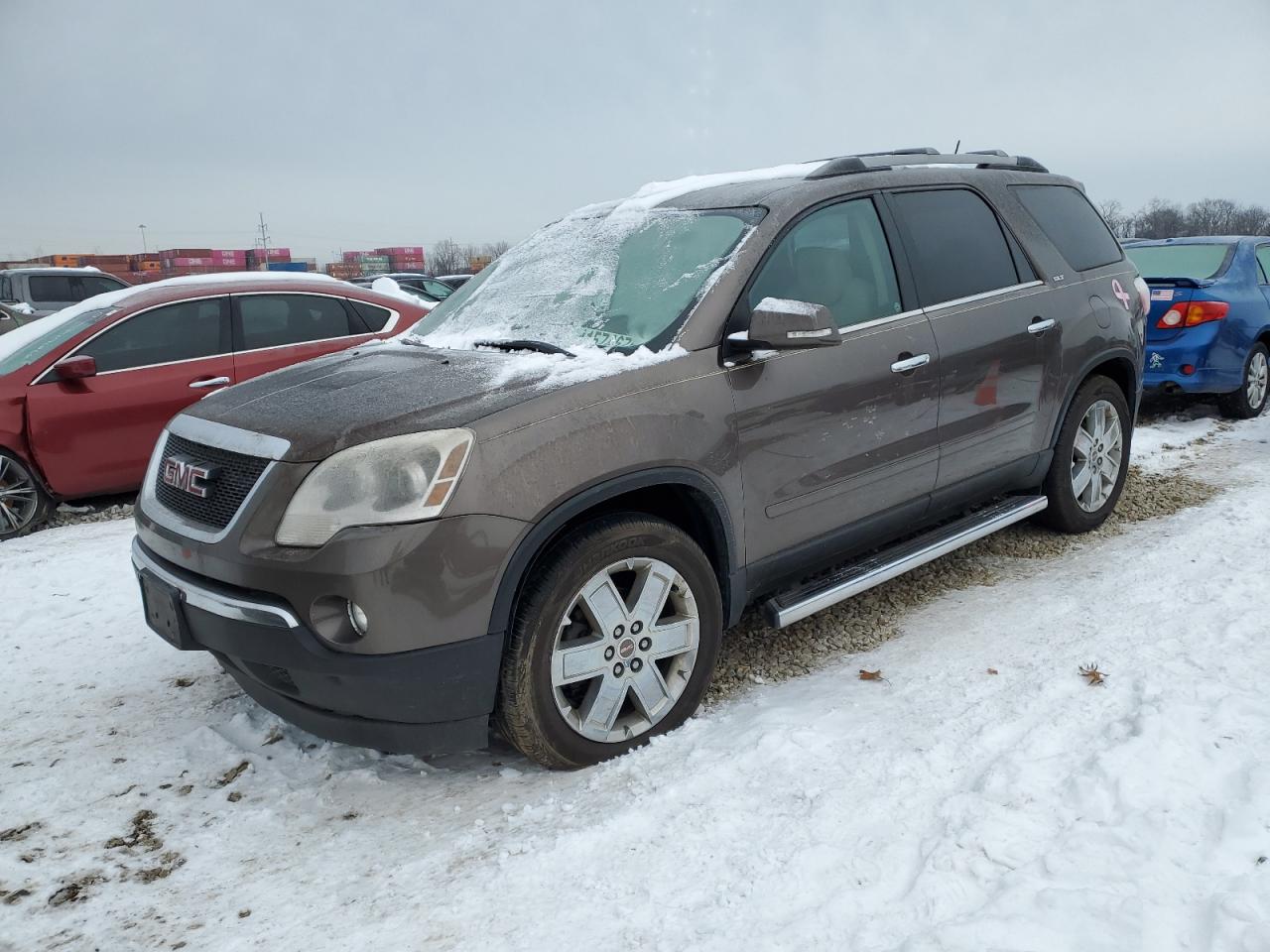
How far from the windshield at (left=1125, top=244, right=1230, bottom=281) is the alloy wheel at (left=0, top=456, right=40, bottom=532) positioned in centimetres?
875

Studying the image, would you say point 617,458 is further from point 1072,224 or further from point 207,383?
point 207,383

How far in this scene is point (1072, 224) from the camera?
4738mm

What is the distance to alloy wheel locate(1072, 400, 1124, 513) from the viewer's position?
4691 mm

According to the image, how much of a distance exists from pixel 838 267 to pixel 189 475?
241cm

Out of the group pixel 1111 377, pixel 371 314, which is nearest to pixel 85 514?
pixel 371 314

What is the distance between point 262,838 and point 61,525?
175 inches

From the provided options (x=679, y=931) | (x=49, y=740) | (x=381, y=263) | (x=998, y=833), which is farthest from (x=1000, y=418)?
(x=381, y=263)

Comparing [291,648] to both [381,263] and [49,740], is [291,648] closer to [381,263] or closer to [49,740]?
[49,740]

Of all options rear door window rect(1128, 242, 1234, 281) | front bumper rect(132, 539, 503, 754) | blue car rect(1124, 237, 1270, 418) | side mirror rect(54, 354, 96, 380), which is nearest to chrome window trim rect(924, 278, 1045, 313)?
front bumper rect(132, 539, 503, 754)

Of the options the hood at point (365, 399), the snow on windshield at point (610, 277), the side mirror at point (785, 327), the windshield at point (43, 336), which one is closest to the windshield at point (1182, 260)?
the snow on windshield at point (610, 277)

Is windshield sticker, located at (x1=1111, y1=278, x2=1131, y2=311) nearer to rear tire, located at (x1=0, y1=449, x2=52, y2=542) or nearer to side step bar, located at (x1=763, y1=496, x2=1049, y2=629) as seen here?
side step bar, located at (x1=763, y1=496, x2=1049, y2=629)

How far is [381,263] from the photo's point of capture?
117m

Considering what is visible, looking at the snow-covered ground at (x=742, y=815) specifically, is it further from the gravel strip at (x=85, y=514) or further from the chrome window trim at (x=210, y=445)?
the gravel strip at (x=85, y=514)

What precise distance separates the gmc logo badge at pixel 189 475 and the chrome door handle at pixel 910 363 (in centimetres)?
242
